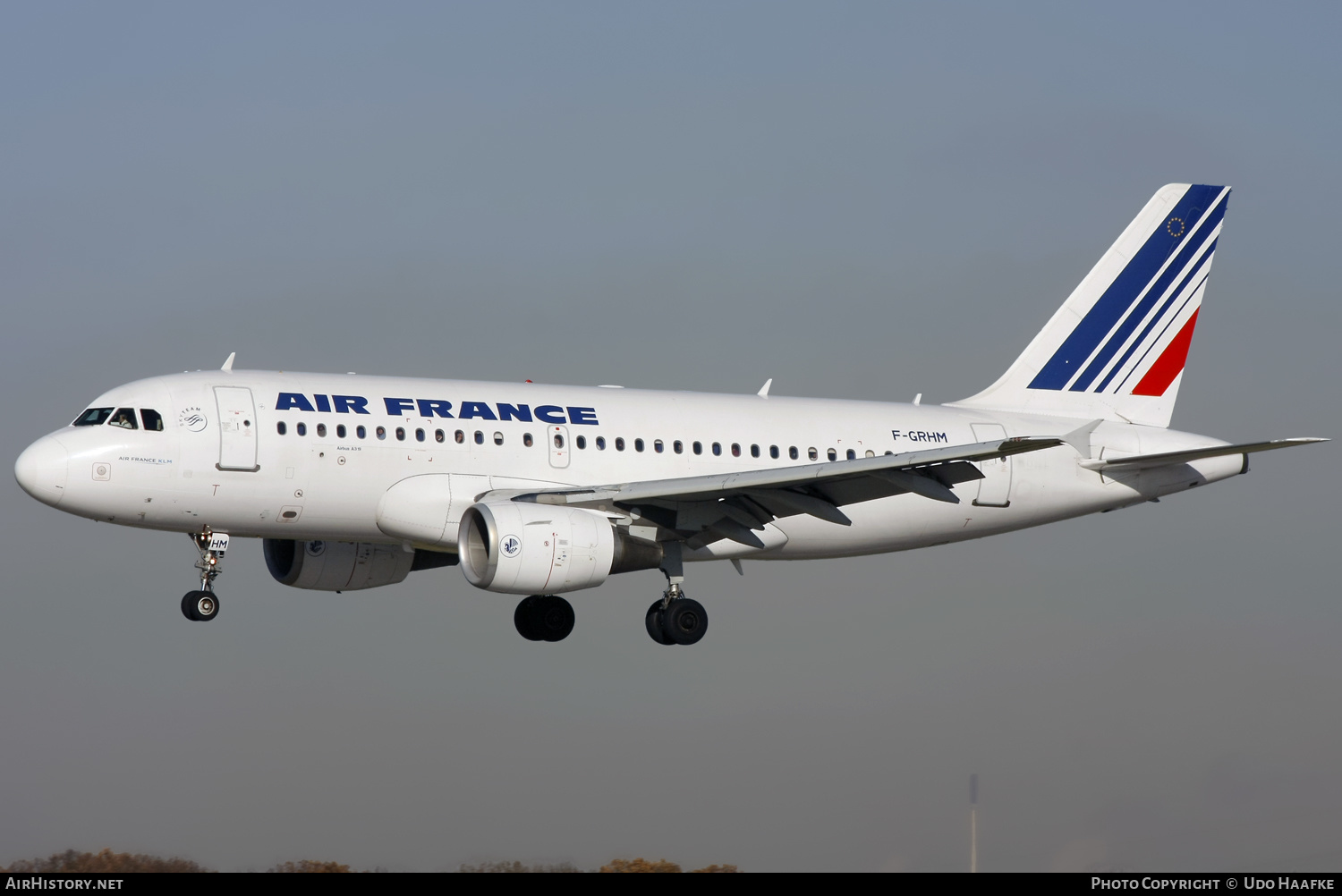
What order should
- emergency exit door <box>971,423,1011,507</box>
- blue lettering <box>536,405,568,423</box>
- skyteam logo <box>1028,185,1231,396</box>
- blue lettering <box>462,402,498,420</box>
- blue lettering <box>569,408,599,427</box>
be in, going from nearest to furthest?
blue lettering <box>462,402,498,420</box> < blue lettering <box>536,405,568,423</box> < blue lettering <box>569,408,599,427</box> < emergency exit door <box>971,423,1011,507</box> < skyteam logo <box>1028,185,1231,396</box>

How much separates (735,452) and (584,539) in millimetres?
5262

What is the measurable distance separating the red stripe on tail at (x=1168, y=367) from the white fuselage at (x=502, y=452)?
1.91 metres

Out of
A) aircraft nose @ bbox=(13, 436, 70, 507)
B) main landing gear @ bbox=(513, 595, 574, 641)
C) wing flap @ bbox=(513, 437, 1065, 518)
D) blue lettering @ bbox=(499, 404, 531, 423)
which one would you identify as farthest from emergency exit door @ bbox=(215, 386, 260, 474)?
main landing gear @ bbox=(513, 595, 574, 641)

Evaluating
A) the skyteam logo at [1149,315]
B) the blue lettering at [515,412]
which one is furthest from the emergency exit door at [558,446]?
the skyteam logo at [1149,315]

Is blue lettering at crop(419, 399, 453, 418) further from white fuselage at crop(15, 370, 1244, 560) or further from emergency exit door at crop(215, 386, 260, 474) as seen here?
emergency exit door at crop(215, 386, 260, 474)

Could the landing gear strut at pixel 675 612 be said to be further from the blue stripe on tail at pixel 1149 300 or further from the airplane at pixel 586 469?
the blue stripe on tail at pixel 1149 300

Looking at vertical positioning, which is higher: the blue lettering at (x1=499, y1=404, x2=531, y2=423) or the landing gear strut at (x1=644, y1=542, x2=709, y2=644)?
the blue lettering at (x1=499, y1=404, x2=531, y2=423)

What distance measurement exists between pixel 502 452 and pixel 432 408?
162 cm

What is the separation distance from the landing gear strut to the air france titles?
3.17 meters

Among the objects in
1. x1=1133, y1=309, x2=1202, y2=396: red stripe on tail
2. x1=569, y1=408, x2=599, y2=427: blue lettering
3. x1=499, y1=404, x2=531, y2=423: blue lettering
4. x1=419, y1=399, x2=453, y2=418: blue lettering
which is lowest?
x1=419, y1=399, x2=453, y2=418: blue lettering

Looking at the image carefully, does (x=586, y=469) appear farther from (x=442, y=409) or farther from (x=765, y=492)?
(x=765, y=492)

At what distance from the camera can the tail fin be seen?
42688 millimetres

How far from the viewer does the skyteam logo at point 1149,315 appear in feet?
141

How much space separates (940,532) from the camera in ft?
132
